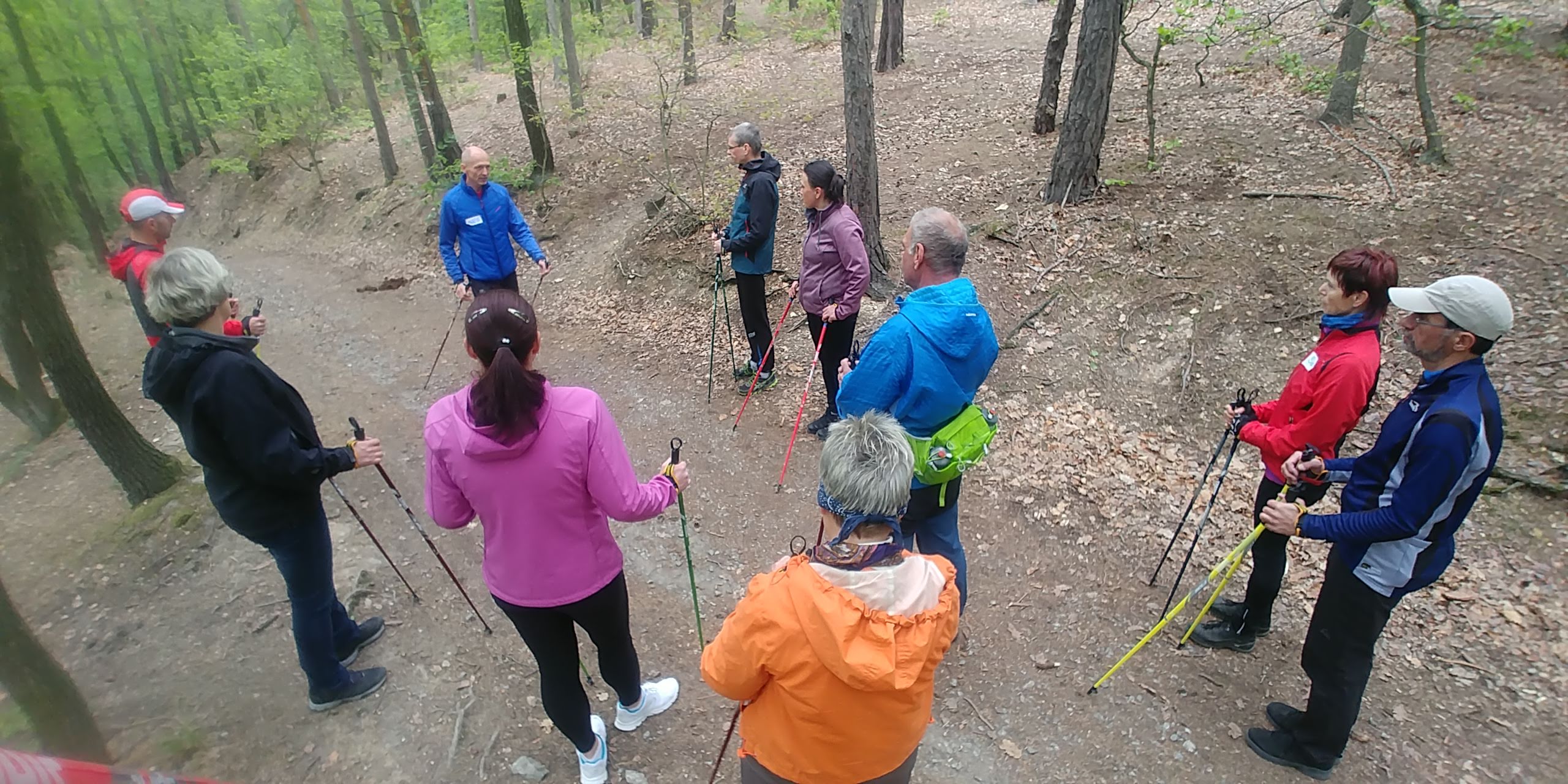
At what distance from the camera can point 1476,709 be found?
3.45 metres

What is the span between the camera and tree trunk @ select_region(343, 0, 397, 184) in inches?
585

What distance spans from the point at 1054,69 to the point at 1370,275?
807 centimetres

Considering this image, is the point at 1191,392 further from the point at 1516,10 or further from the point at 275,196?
the point at 275,196

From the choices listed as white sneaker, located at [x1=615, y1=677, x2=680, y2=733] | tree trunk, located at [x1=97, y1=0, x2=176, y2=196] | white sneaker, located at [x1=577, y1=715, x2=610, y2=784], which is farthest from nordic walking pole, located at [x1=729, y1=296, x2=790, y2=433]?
tree trunk, located at [x1=97, y1=0, x2=176, y2=196]

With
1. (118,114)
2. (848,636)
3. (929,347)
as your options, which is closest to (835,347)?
(929,347)

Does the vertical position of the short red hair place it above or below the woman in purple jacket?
above

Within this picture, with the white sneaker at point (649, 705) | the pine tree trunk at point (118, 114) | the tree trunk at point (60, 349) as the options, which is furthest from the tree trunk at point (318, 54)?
the white sneaker at point (649, 705)

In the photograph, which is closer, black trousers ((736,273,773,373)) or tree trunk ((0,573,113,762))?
tree trunk ((0,573,113,762))

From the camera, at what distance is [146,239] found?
13.9 ft

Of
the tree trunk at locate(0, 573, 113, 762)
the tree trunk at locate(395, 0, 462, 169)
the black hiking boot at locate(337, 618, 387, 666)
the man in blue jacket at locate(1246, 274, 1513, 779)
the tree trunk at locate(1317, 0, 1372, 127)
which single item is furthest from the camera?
the tree trunk at locate(395, 0, 462, 169)

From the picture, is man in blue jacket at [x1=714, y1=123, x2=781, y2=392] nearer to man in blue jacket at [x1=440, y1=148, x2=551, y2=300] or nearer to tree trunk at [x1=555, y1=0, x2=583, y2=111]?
man in blue jacket at [x1=440, y1=148, x2=551, y2=300]

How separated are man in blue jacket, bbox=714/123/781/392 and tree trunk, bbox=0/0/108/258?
5.38 m

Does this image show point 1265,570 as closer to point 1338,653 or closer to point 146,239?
point 1338,653

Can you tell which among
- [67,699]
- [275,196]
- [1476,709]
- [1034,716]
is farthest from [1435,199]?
[275,196]
